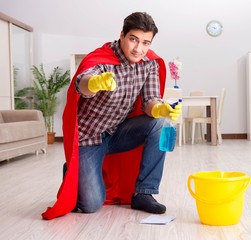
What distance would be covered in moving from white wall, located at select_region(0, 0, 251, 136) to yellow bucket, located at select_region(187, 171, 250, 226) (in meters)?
5.16

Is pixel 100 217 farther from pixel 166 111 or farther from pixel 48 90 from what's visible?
pixel 48 90

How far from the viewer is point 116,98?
222 centimetres

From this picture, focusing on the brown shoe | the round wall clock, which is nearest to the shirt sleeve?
the brown shoe

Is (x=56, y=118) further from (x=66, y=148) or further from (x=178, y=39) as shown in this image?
(x=66, y=148)

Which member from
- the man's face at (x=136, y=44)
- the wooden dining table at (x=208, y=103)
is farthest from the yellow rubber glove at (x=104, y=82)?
the wooden dining table at (x=208, y=103)

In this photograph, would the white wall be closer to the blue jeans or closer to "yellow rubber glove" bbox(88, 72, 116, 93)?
the blue jeans

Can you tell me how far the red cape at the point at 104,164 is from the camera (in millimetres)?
2111

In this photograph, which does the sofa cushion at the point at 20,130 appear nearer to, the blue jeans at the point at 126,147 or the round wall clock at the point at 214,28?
the blue jeans at the point at 126,147

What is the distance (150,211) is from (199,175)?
32cm

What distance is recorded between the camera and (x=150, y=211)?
2.19m

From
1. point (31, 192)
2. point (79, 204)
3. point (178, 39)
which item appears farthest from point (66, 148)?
point (178, 39)

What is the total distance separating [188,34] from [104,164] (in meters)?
4.89

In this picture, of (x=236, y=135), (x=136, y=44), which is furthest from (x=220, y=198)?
(x=236, y=135)

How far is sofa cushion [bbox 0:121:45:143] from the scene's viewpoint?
166 inches
